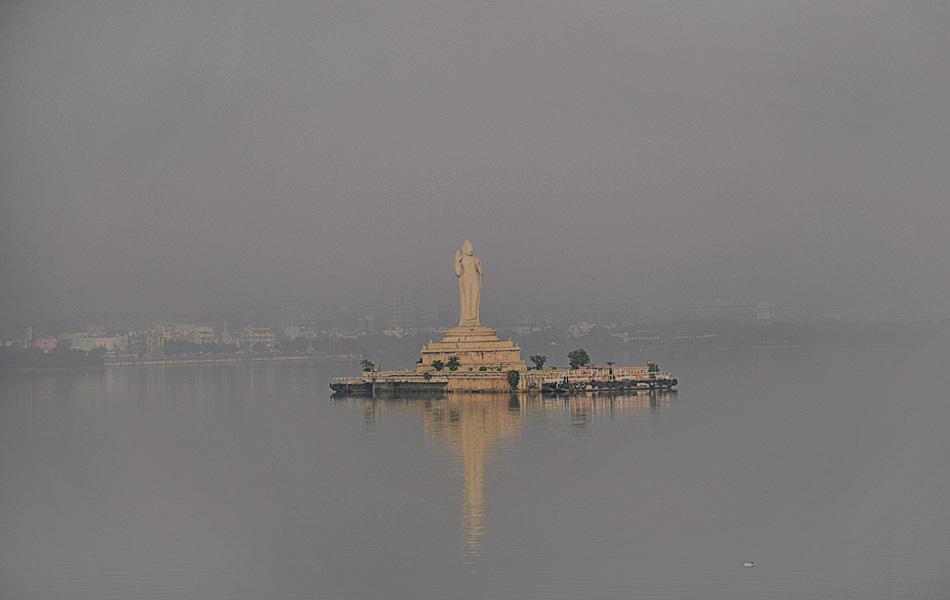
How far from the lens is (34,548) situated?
12.4 m

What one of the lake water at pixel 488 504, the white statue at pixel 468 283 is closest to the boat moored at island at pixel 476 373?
the white statue at pixel 468 283

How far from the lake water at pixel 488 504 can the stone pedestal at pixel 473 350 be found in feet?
18.0

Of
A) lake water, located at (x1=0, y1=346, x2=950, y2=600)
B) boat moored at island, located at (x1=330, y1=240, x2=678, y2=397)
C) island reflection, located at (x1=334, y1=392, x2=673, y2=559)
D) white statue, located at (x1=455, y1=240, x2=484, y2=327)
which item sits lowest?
lake water, located at (x1=0, y1=346, x2=950, y2=600)

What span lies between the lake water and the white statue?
6.92 meters

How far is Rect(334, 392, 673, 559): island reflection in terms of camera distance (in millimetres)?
14070

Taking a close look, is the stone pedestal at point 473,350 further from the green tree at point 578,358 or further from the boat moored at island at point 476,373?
the green tree at point 578,358

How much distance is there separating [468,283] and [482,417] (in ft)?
32.7

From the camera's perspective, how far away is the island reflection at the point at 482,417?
14070 millimetres

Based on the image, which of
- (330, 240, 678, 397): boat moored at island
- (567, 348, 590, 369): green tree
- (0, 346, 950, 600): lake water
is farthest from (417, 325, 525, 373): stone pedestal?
(0, 346, 950, 600): lake water

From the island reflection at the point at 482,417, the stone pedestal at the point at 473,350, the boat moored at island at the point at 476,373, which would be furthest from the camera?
the stone pedestal at the point at 473,350

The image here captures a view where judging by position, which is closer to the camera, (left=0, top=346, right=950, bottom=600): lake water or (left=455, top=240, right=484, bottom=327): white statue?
(left=0, top=346, right=950, bottom=600): lake water

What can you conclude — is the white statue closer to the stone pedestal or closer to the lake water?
the stone pedestal

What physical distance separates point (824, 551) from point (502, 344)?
21018mm

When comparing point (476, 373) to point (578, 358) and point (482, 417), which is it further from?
point (482, 417)
